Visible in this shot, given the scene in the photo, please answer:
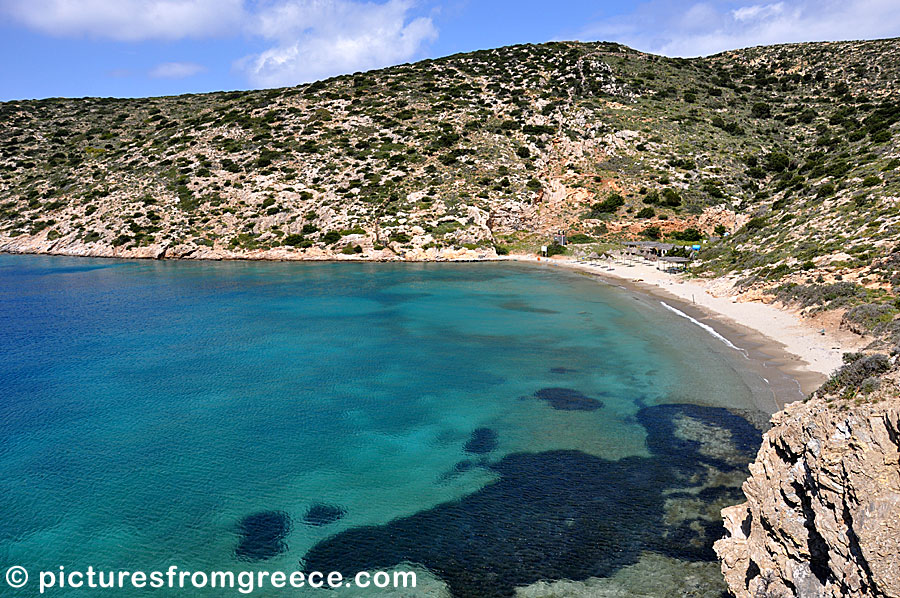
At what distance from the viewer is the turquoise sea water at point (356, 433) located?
14125 mm

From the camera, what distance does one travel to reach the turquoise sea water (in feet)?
46.3

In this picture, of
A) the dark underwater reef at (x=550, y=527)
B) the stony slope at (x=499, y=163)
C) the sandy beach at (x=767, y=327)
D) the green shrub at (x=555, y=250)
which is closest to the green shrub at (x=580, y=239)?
the stony slope at (x=499, y=163)

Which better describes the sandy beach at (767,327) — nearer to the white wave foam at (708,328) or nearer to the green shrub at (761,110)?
the white wave foam at (708,328)

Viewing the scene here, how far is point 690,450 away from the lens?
18531mm

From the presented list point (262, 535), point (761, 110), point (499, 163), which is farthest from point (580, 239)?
point (262, 535)

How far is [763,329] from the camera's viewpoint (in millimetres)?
32062

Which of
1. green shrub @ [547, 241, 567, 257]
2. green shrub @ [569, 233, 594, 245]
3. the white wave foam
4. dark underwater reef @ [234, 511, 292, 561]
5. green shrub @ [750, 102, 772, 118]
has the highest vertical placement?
green shrub @ [750, 102, 772, 118]

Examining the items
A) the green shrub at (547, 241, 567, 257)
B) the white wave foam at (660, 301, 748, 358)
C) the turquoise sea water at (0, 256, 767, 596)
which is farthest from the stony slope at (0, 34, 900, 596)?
the turquoise sea water at (0, 256, 767, 596)

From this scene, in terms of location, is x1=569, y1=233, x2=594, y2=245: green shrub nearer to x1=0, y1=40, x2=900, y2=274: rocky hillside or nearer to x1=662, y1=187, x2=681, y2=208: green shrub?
x1=0, y1=40, x2=900, y2=274: rocky hillside

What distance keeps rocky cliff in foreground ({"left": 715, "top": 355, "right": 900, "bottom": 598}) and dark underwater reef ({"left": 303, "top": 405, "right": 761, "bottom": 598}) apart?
2.82 m

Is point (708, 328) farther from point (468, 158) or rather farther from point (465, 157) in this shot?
point (465, 157)

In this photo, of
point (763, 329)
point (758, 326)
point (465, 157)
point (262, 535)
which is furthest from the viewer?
point (465, 157)

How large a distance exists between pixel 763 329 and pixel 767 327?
442mm

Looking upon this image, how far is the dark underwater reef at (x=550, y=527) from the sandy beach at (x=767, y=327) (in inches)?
368
